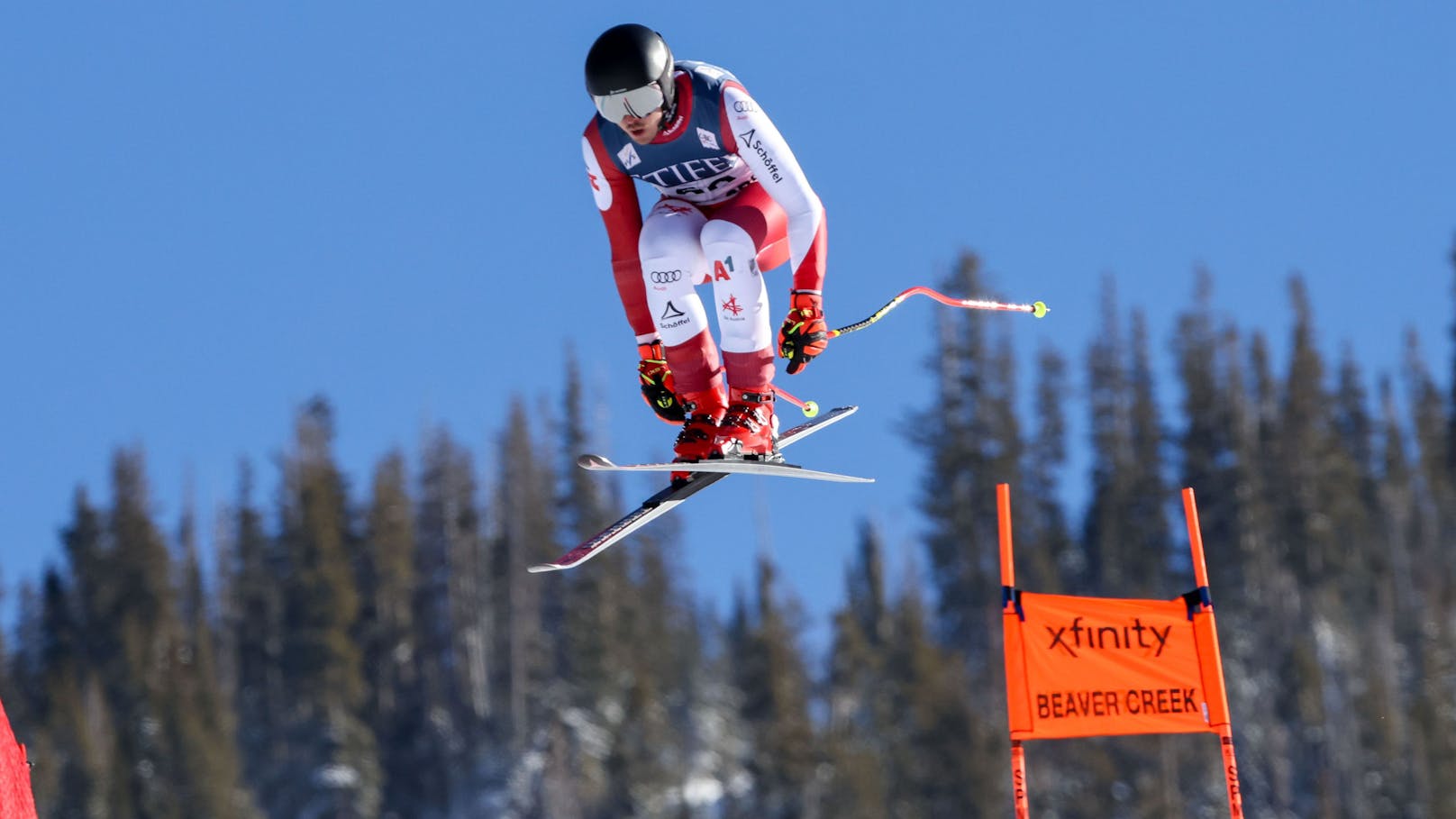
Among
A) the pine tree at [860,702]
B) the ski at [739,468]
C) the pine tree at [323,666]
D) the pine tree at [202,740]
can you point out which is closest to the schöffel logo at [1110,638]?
the ski at [739,468]

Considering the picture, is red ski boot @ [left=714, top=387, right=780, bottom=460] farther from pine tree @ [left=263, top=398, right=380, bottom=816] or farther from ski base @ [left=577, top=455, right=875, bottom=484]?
pine tree @ [left=263, top=398, right=380, bottom=816]

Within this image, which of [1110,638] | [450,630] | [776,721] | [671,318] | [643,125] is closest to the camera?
[1110,638]

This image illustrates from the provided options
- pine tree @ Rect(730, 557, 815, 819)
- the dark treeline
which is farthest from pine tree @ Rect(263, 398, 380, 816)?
pine tree @ Rect(730, 557, 815, 819)

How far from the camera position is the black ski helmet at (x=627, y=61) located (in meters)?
9.34

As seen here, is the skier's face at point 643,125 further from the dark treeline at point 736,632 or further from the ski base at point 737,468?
the dark treeline at point 736,632

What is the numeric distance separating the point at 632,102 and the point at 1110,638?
3.34m

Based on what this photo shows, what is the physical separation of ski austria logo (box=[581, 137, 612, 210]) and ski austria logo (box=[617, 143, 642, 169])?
7.2 inches

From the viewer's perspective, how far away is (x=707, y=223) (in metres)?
10.1

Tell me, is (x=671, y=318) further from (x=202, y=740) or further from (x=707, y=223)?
(x=202, y=740)

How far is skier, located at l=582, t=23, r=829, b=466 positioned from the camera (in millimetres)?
9609

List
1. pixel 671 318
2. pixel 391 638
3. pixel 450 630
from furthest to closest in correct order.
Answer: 1. pixel 450 630
2. pixel 391 638
3. pixel 671 318

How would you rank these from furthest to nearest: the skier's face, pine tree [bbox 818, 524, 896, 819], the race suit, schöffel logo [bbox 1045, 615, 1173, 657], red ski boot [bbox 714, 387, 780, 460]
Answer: pine tree [bbox 818, 524, 896, 819] < red ski boot [bbox 714, 387, 780, 460] < the race suit < the skier's face < schöffel logo [bbox 1045, 615, 1173, 657]

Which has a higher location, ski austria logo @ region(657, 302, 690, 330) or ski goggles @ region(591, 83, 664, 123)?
ski goggles @ region(591, 83, 664, 123)

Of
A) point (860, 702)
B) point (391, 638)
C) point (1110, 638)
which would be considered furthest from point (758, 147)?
point (391, 638)
